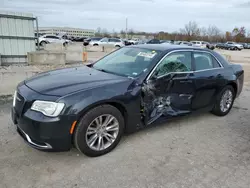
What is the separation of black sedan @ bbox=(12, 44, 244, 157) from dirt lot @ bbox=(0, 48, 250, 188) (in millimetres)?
290

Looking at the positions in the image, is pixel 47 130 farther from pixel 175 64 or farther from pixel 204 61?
pixel 204 61

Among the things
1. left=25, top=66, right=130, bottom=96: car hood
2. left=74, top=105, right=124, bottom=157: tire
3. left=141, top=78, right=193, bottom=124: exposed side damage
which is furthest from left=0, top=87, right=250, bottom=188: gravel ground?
left=25, top=66, right=130, bottom=96: car hood

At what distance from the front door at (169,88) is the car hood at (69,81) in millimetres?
483

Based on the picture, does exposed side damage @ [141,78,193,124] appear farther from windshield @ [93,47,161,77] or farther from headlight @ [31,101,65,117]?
headlight @ [31,101,65,117]

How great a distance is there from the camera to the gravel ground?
252 cm

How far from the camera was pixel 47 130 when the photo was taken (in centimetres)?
256

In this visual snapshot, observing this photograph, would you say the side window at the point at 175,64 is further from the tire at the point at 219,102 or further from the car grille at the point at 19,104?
the car grille at the point at 19,104

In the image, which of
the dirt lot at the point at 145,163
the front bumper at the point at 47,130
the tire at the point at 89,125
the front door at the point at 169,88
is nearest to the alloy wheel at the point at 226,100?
the dirt lot at the point at 145,163

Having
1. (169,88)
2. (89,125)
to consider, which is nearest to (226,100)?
(169,88)

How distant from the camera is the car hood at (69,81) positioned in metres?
2.76

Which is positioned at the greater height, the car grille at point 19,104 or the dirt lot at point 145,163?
the car grille at point 19,104

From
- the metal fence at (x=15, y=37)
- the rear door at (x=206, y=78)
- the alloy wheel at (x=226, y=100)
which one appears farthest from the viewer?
the metal fence at (x=15, y=37)

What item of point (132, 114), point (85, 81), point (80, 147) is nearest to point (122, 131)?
point (132, 114)

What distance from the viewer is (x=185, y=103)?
12.7ft
